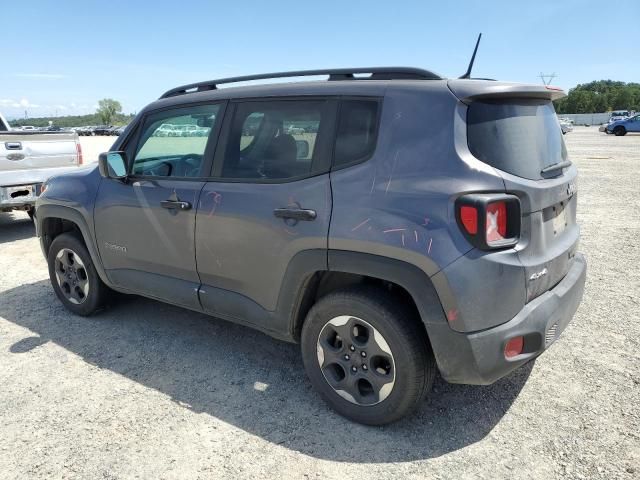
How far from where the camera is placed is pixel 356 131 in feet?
8.70

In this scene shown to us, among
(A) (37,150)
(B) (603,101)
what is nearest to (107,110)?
(B) (603,101)

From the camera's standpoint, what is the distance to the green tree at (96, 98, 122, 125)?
145 m

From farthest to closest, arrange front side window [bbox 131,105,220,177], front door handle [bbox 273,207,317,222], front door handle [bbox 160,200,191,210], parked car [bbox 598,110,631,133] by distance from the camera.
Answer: parked car [bbox 598,110,631,133] < front side window [bbox 131,105,220,177] < front door handle [bbox 160,200,191,210] < front door handle [bbox 273,207,317,222]

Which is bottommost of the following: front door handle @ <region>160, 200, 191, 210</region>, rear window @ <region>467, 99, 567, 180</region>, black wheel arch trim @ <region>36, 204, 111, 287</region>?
black wheel arch trim @ <region>36, 204, 111, 287</region>

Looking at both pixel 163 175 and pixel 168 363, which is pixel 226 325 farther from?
pixel 163 175

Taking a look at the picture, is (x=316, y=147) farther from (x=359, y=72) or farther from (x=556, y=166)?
(x=556, y=166)

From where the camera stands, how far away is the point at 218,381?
325cm

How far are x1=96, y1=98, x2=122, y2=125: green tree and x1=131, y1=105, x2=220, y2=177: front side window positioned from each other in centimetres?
15704

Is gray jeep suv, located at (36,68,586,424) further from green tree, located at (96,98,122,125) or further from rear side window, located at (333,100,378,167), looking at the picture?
green tree, located at (96,98,122,125)

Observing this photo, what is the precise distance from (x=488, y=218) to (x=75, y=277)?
11.8 feet

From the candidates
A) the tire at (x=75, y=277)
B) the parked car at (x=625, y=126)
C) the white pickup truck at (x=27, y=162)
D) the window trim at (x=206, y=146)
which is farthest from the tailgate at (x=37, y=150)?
the parked car at (x=625, y=126)

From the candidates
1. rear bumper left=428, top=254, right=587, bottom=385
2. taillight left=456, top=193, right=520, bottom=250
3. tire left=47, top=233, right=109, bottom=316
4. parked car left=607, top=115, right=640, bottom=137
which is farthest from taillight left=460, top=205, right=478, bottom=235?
parked car left=607, top=115, right=640, bottom=137

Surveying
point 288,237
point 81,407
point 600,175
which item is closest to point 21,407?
point 81,407

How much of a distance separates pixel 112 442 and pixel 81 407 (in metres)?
0.46
